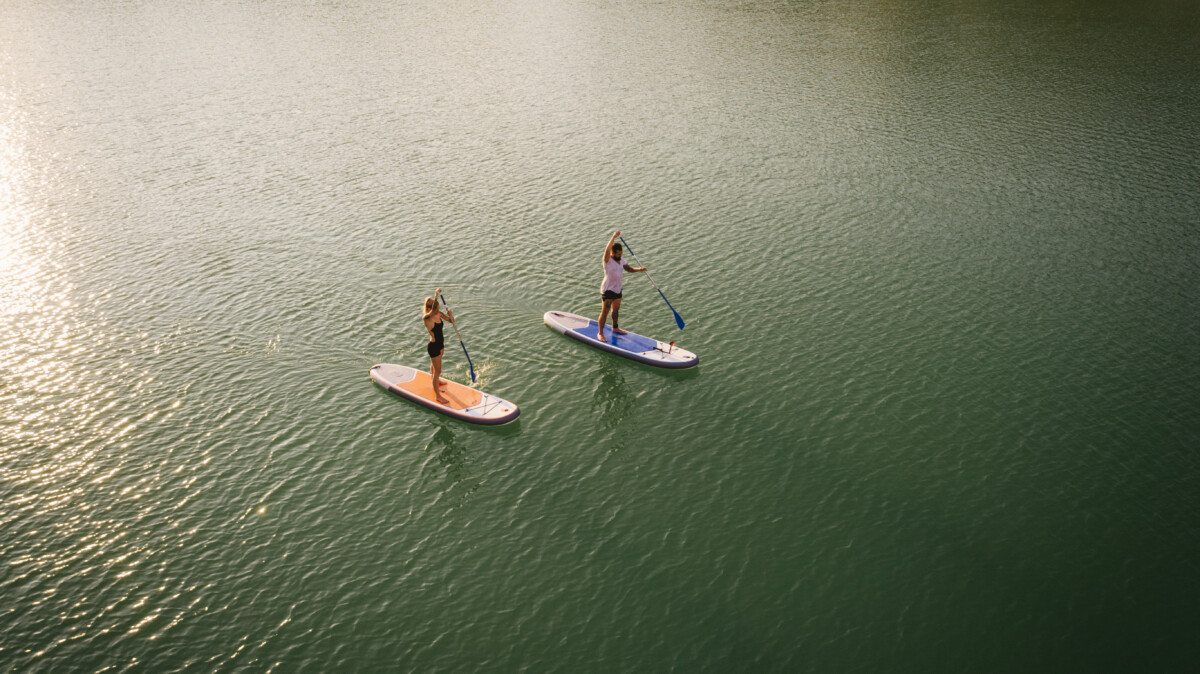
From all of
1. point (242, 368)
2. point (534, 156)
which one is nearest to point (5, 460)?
point (242, 368)

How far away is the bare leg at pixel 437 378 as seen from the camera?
22.2 meters

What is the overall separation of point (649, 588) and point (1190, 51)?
6080cm

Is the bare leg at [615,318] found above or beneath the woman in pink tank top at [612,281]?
beneath

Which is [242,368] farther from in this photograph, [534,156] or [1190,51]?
[1190,51]

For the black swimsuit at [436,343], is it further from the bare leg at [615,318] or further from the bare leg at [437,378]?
the bare leg at [615,318]

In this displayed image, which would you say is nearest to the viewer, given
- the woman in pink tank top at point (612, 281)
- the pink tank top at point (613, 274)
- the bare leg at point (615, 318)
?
the woman in pink tank top at point (612, 281)

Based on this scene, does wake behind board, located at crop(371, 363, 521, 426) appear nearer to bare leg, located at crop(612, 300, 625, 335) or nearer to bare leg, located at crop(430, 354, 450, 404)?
bare leg, located at crop(430, 354, 450, 404)

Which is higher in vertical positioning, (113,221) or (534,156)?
(534,156)

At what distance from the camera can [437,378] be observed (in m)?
22.5

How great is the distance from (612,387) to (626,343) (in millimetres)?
1810

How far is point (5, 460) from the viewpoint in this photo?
20.3m

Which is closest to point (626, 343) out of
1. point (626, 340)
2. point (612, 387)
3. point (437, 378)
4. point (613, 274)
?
point (626, 340)

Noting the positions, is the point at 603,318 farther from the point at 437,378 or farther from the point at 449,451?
the point at 449,451

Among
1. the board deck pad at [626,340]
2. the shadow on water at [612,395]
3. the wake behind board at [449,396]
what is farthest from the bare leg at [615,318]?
the wake behind board at [449,396]
